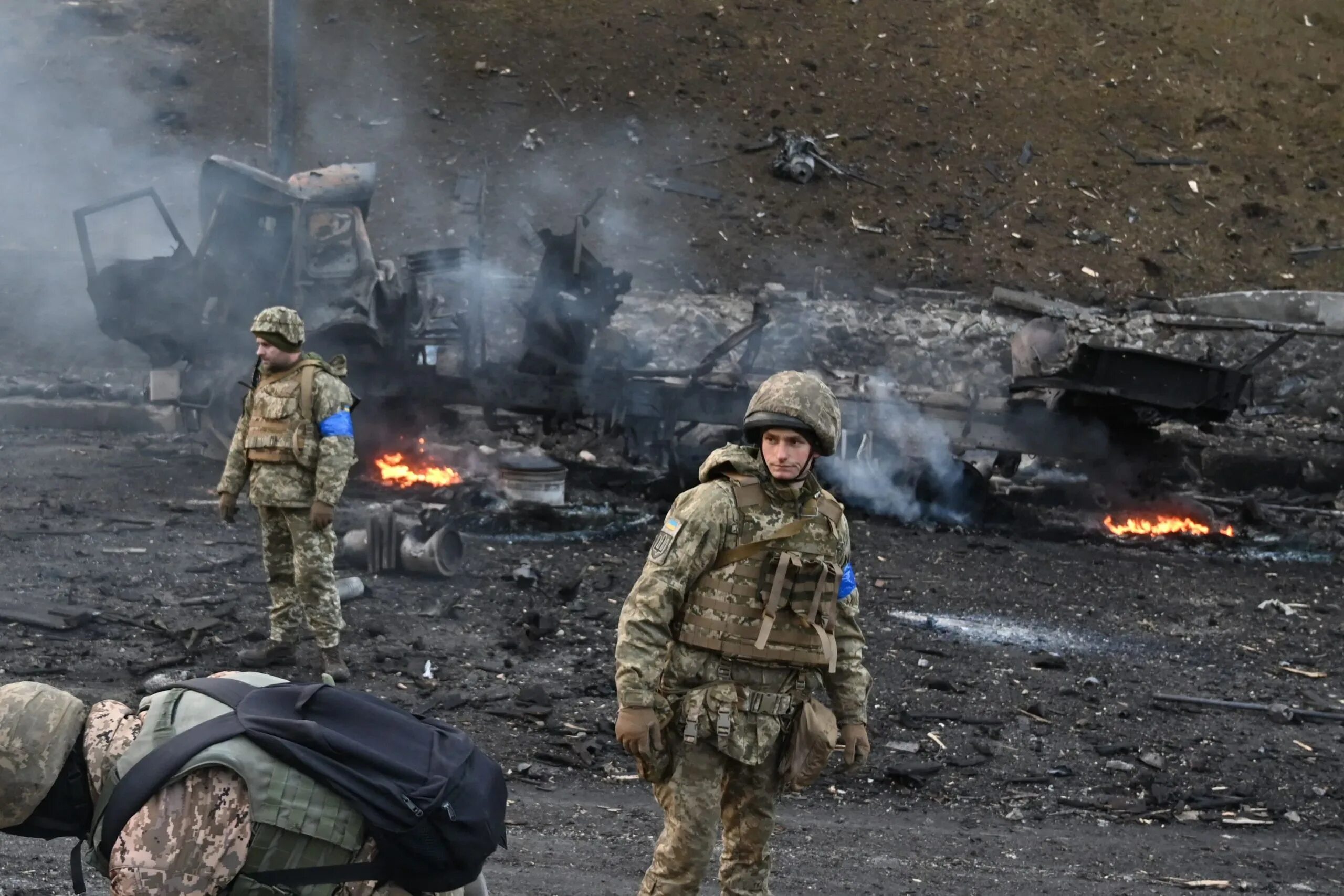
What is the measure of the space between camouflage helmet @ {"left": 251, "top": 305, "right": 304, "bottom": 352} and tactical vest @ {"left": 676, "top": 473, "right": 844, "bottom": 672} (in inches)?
147

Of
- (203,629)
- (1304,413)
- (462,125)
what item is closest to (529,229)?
(462,125)

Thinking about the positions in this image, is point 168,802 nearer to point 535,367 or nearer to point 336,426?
point 336,426

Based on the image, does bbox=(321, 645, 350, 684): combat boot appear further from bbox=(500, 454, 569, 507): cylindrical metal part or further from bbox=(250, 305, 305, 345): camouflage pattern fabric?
bbox=(500, 454, 569, 507): cylindrical metal part

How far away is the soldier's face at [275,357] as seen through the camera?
23.4ft

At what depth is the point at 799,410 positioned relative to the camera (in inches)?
162

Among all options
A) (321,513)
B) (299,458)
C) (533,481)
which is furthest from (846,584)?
(533,481)

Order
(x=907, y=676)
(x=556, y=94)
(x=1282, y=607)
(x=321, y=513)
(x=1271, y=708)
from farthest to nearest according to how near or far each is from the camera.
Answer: (x=556, y=94) < (x=1282, y=607) < (x=907, y=676) < (x=1271, y=708) < (x=321, y=513)

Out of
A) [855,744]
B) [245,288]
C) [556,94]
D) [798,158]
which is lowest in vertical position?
[855,744]

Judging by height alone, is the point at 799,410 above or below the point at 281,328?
below

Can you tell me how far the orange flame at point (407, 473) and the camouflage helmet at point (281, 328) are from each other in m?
4.92

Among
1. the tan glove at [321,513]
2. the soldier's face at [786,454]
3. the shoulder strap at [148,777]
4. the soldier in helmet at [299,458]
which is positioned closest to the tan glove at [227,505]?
the soldier in helmet at [299,458]

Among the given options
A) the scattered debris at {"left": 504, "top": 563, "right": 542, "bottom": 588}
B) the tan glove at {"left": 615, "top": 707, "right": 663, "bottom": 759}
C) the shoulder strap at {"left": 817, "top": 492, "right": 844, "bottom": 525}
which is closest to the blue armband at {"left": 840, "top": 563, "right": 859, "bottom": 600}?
the shoulder strap at {"left": 817, "top": 492, "right": 844, "bottom": 525}

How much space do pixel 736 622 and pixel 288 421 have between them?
386cm

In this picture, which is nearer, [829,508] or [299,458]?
[829,508]
